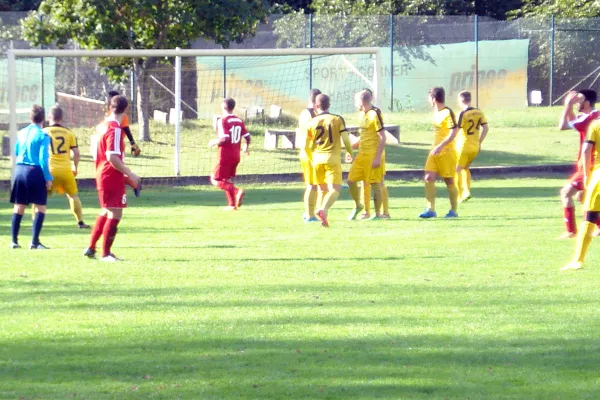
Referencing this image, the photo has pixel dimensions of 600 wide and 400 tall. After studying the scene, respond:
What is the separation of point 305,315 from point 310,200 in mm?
6704

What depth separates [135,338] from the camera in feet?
25.2

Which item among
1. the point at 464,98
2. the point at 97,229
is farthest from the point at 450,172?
the point at 97,229

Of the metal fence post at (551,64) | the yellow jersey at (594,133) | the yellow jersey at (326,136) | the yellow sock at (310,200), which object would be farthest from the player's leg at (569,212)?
the metal fence post at (551,64)

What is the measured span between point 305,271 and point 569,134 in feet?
69.9

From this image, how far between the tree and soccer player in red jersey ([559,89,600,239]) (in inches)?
499

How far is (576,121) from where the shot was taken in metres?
12.0

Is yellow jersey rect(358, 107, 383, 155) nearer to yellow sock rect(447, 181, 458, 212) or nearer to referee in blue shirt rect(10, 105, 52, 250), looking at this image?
yellow sock rect(447, 181, 458, 212)

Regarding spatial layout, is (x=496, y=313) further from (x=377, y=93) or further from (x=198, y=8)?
(x=198, y=8)

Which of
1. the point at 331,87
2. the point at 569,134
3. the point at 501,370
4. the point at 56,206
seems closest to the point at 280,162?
the point at 331,87

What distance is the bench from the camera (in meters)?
25.0

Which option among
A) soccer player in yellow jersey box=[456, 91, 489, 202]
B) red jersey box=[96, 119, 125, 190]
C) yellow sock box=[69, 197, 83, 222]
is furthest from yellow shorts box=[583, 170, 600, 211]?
yellow sock box=[69, 197, 83, 222]

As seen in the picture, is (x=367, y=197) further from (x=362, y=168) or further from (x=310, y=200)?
(x=310, y=200)

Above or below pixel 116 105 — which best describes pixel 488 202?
below

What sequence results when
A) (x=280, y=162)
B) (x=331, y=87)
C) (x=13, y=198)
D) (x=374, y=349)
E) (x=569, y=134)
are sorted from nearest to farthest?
(x=374, y=349) < (x=13, y=198) < (x=280, y=162) < (x=331, y=87) < (x=569, y=134)
